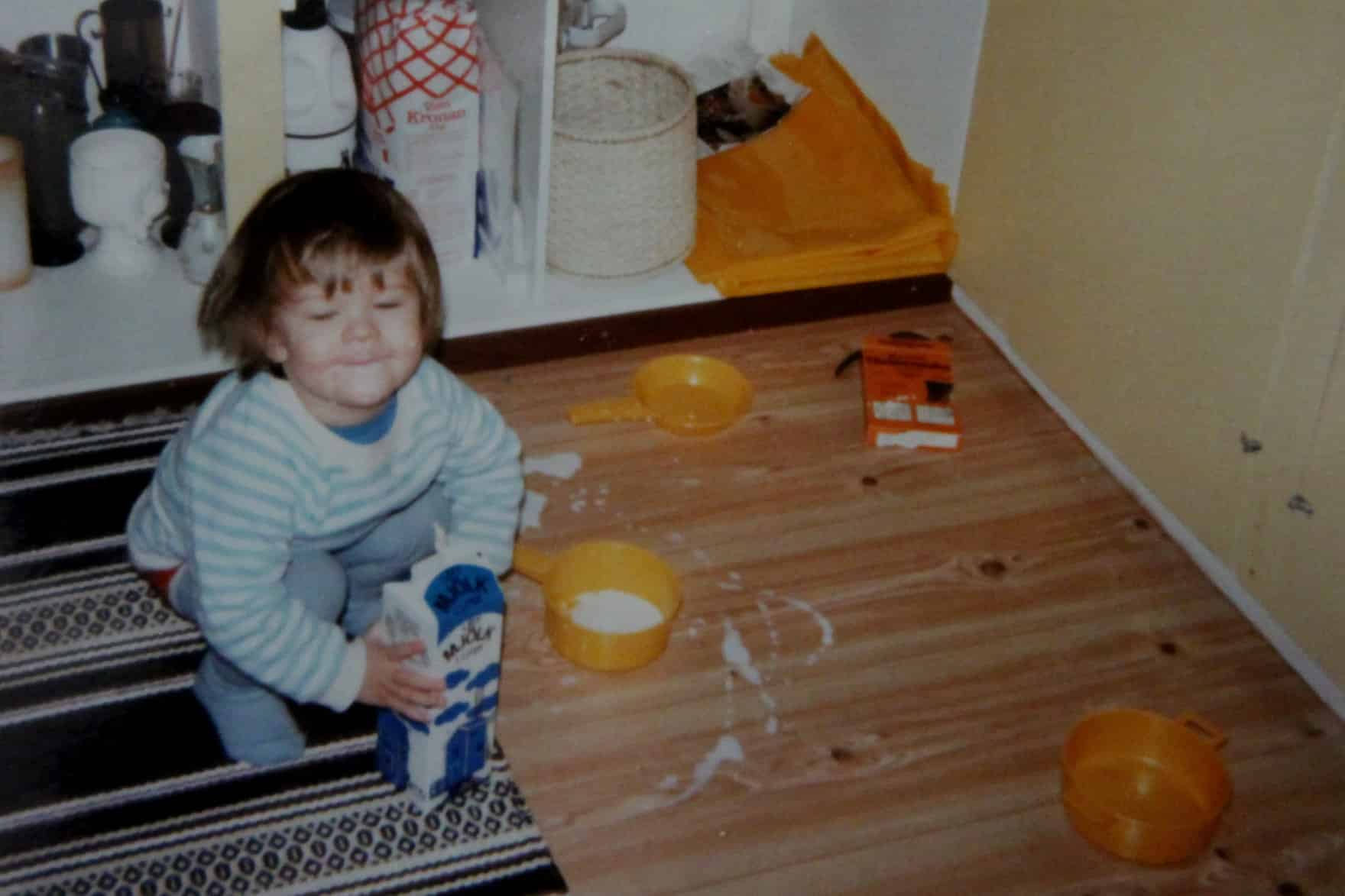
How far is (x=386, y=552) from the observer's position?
145 cm

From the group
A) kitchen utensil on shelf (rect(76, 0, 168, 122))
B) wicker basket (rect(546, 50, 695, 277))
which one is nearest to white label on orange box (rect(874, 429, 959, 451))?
wicker basket (rect(546, 50, 695, 277))

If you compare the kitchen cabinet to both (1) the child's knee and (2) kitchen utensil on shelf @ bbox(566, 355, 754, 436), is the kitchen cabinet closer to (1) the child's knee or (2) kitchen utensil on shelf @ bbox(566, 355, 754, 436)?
(2) kitchen utensil on shelf @ bbox(566, 355, 754, 436)

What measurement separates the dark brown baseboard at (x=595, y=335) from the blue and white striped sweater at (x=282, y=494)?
0.40 m

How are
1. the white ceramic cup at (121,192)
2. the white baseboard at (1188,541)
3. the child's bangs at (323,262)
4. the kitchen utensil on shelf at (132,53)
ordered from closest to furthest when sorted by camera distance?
the child's bangs at (323,262) < the white baseboard at (1188,541) < the white ceramic cup at (121,192) < the kitchen utensil on shelf at (132,53)

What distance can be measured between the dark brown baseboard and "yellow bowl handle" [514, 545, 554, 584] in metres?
0.37

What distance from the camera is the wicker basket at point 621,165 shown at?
191 cm

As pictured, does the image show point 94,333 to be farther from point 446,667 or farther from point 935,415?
point 935,415

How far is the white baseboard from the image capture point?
158 cm

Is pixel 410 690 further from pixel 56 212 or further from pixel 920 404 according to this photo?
pixel 56 212

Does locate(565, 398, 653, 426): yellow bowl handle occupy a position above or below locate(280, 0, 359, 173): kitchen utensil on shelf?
below

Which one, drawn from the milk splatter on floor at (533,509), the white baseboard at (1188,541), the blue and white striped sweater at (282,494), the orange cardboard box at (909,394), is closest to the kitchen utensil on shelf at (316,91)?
the milk splatter on floor at (533,509)

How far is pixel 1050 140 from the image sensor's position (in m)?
1.84

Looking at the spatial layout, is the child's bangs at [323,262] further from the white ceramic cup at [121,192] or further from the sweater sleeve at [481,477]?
the white ceramic cup at [121,192]

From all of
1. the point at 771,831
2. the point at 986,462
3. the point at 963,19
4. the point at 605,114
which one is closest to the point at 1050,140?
the point at 963,19
